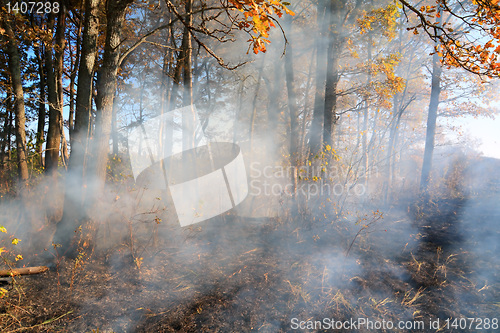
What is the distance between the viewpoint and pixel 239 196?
7.16 meters

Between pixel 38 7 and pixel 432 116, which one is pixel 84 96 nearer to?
pixel 38 7

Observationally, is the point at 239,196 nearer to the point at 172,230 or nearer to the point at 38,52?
the point at 172,230

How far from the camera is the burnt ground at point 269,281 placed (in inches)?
103

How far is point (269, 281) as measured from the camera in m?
3.32

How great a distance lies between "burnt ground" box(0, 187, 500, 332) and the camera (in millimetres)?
2619

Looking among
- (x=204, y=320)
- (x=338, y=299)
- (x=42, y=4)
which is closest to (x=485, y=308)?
(x=338, y=299)

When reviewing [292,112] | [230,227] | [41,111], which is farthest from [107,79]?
[41,111]

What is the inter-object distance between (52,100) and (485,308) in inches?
319

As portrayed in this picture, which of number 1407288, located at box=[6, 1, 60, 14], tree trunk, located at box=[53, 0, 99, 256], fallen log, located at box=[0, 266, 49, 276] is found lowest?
fallen log, located at box=[0, 266, 49, 276]

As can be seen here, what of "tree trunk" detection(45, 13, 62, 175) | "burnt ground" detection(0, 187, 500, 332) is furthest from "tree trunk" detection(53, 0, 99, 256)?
"tree trunk" detection(45, 13, 62, 175)

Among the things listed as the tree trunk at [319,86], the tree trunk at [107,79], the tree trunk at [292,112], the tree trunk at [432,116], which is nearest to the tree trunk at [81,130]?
the tree trunk at [107,79]

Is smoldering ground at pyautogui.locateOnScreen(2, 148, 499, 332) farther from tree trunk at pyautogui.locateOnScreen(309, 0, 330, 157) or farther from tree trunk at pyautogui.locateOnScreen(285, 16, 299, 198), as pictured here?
tree trunk at pyautogui.locateOnScreen(309, 0, 330, 157)
